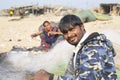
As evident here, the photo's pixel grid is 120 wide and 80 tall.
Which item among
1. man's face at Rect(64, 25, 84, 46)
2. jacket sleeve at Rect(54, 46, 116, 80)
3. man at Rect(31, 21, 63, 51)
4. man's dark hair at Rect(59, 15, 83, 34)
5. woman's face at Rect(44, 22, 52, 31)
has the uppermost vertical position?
man's dark hair at Rect(59, 15, 83, 34)

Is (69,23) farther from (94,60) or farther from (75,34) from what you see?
(94,60)

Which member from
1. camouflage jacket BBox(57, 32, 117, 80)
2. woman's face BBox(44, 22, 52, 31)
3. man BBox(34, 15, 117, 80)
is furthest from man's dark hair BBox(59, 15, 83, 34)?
woman's face BBox(44, 22, 52, 31)

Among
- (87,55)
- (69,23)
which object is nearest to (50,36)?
(69,23)

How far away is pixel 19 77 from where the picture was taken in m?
4.81

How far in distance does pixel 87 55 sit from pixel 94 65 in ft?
0.28

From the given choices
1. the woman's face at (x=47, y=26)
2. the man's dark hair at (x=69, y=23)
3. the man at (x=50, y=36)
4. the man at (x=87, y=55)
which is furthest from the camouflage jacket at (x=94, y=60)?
the man at (x=50, y=36)

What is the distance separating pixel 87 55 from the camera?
2094mm

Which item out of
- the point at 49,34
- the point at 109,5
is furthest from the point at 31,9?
the point at 49,34

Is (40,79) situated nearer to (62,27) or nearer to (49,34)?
(62,27)

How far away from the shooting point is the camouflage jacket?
205cm

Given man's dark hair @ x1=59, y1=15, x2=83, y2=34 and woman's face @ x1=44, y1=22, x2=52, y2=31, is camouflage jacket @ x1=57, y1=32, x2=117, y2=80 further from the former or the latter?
woman's face @ x1=44, y1=22, x2=52, y2=31

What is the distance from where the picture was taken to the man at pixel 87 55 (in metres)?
2.05

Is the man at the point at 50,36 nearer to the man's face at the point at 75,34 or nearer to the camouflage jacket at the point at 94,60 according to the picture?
the man's face at the point at 75,34

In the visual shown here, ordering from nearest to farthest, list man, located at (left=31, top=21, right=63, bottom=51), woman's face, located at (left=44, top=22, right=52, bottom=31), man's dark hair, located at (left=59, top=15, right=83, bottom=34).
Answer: man's dark hair, located at (left=59, top=15, right=83, bottom=34), woman's face, located at (left=44, top=22, right=52, bottom=31), man, located at (left=31, top=21, right=63, bottom=51)
